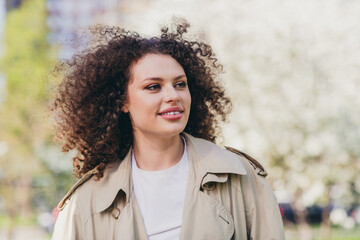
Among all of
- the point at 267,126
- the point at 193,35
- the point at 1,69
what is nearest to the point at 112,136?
the point at 193,35

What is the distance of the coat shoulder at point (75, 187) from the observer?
288 centimetres

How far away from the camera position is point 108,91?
3.14 m

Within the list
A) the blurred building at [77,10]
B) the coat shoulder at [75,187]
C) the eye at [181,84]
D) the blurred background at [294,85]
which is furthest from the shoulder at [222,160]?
the blurred building at [77,10]

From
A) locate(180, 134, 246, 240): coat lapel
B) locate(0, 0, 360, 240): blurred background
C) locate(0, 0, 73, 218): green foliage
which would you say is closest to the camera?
locate(180, 134, 246, 240): coat lapel

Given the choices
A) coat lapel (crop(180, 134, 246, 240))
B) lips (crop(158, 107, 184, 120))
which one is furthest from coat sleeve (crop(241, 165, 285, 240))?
lips (crop(158, 107, 184, 120))

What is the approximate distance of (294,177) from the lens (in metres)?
10.4

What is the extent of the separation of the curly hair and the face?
8cm

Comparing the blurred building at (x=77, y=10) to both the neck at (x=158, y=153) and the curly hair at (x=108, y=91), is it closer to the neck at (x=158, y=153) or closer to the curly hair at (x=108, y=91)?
the curly hair at (x=108, y=91)

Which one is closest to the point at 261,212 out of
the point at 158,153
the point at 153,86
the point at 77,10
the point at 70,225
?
the point at 158,153

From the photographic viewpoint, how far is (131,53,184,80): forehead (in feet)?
9.27

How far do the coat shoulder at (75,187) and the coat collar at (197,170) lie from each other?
74 mm

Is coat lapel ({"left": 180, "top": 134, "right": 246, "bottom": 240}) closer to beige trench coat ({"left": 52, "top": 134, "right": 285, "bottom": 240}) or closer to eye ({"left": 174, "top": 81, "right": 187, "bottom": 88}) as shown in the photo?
beige trench coat ({"left": 52, "top": 134, "right": 285, "bottom": 240})

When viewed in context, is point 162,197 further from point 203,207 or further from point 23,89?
point 23,89

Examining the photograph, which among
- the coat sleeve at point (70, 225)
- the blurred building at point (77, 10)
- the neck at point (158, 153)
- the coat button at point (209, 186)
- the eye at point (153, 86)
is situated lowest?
the coat sleeve at point (70, 225)
